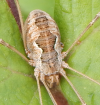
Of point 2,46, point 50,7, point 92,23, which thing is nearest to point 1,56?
point 2,46

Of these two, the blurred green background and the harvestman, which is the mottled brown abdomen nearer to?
the harvestman

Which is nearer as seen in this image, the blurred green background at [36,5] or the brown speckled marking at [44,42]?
the brown speckled marking at [44,42]

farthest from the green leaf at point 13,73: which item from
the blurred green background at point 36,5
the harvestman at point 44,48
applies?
the blurred green background at point 36,5

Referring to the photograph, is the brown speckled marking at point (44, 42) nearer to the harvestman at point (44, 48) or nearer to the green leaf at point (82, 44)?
the harvestman at point (44, 48)

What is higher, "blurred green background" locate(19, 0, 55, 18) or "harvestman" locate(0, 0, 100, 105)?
"blurred green background" locate(19, 0, 55, 18)

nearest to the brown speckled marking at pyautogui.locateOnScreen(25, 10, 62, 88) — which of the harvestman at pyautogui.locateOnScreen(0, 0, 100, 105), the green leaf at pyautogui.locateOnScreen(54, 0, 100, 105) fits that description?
the harvestman at pyautogui.locateOnScreen(0, 0, 100, 105)

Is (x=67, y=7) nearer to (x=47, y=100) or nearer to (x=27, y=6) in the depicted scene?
(x=27, y=6)

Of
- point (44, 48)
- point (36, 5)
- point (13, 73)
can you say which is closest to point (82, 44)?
point (44, 48)
